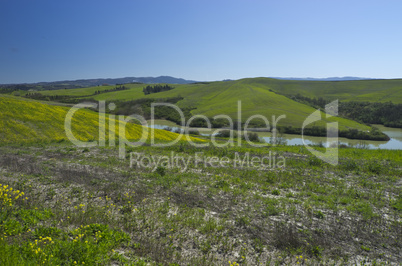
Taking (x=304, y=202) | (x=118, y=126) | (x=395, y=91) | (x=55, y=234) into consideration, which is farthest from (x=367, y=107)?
(x=55, y=234)

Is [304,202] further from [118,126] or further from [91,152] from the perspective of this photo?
[118,126]

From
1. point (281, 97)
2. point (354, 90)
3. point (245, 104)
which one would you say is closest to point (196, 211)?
point (245, 104)

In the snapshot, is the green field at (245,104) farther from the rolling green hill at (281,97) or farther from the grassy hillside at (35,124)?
the grassy hillside at (35,124)

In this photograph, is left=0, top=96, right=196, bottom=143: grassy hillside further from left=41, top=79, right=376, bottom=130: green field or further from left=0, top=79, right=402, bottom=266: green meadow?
left=41, top=79, right=376, bottom=130: green field

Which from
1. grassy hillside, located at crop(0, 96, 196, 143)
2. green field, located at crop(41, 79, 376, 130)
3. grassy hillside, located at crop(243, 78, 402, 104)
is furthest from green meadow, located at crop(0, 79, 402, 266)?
grassy hillside, located at crop(243, 78, 402, 104)

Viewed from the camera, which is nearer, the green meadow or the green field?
the green meadow

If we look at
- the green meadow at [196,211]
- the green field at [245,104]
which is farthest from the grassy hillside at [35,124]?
the green field at [245,104]

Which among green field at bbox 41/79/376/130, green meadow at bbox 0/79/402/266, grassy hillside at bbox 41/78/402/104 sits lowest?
green meadow at bbox 0/79/402/266

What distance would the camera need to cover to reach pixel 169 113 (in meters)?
121

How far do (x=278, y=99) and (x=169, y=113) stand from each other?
6769 cm

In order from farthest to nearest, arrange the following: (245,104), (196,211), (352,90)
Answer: (352,90), (245,104), (196,211)

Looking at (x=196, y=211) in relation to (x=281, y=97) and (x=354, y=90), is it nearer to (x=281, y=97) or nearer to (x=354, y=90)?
(x=281, y=97)

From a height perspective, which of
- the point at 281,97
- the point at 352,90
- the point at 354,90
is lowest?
the point at 281,97

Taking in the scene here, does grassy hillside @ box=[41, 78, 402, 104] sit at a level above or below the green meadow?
above
